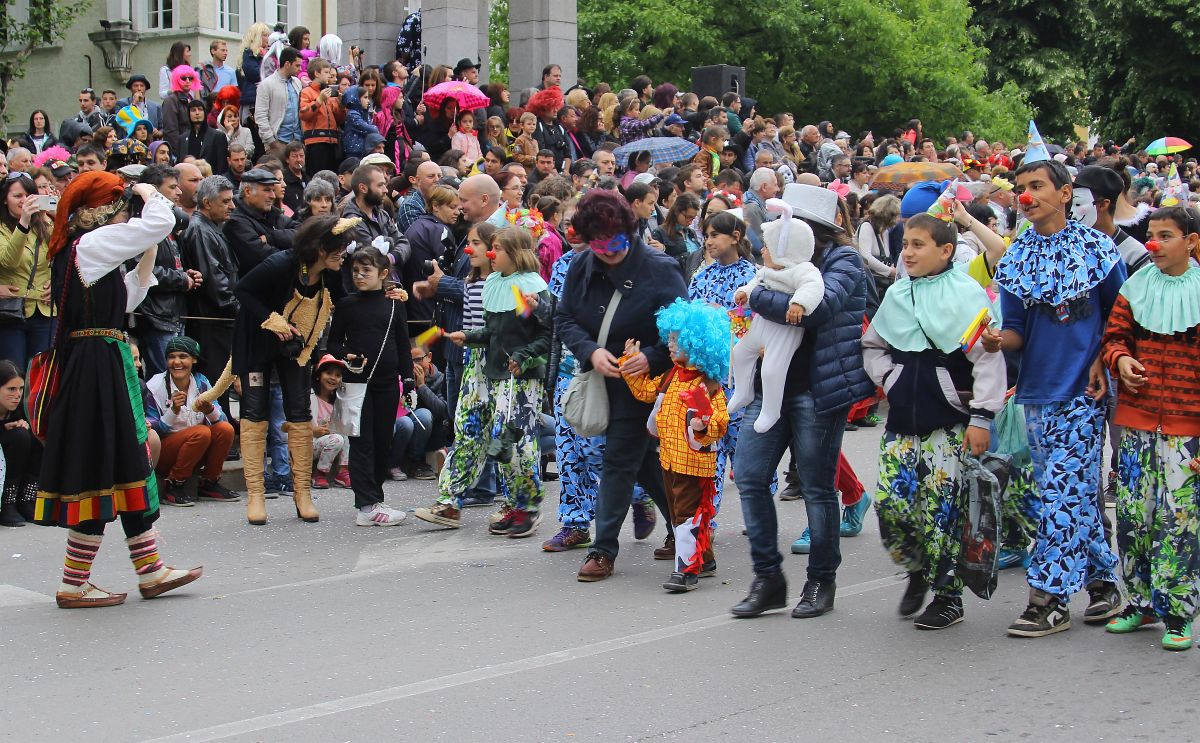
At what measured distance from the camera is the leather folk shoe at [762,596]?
7035 mm

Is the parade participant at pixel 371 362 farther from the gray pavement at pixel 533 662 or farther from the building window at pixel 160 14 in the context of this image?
the building window at pixel 160 14

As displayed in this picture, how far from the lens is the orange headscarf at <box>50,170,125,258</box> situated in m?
7.37

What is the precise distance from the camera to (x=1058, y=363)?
21.4 ft

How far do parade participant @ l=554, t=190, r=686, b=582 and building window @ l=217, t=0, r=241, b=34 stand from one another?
1064 inches

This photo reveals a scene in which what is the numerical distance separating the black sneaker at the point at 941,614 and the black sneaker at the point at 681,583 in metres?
1.26

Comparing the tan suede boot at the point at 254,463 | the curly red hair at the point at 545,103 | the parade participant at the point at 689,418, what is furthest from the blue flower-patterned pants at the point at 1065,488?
the curly red hair at the point at 545,103

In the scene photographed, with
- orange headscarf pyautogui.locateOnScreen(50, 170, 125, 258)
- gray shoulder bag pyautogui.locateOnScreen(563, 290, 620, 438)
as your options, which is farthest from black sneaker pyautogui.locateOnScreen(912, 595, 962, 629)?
orange headscarf pyautogui.locateOnScreen(50, 170, 125, 258)

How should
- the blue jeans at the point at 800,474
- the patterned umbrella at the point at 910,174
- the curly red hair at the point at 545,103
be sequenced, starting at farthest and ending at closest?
the curly red hair at the point at 545,103 < the patterned umbrella at the point at 910,174 < the blue jeans at the point at 800,474

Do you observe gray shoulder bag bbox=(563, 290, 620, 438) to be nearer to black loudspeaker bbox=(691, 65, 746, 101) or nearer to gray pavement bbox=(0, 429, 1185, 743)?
gray pavement bbox=(0, 429, 1185, 743)

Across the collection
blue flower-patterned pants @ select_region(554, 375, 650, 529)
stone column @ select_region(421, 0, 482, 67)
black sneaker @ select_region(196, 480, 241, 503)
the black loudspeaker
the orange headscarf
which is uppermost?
stone column @ select_region(421, 0, 482, 67)

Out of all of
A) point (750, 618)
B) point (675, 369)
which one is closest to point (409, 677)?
point (750, 618)

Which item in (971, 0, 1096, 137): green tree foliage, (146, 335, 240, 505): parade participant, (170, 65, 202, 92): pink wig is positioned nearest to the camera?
(146, 335, 240, 505): parade participant

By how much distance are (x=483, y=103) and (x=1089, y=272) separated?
39.2 feet

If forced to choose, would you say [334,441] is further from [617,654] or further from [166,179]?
[617,654]
